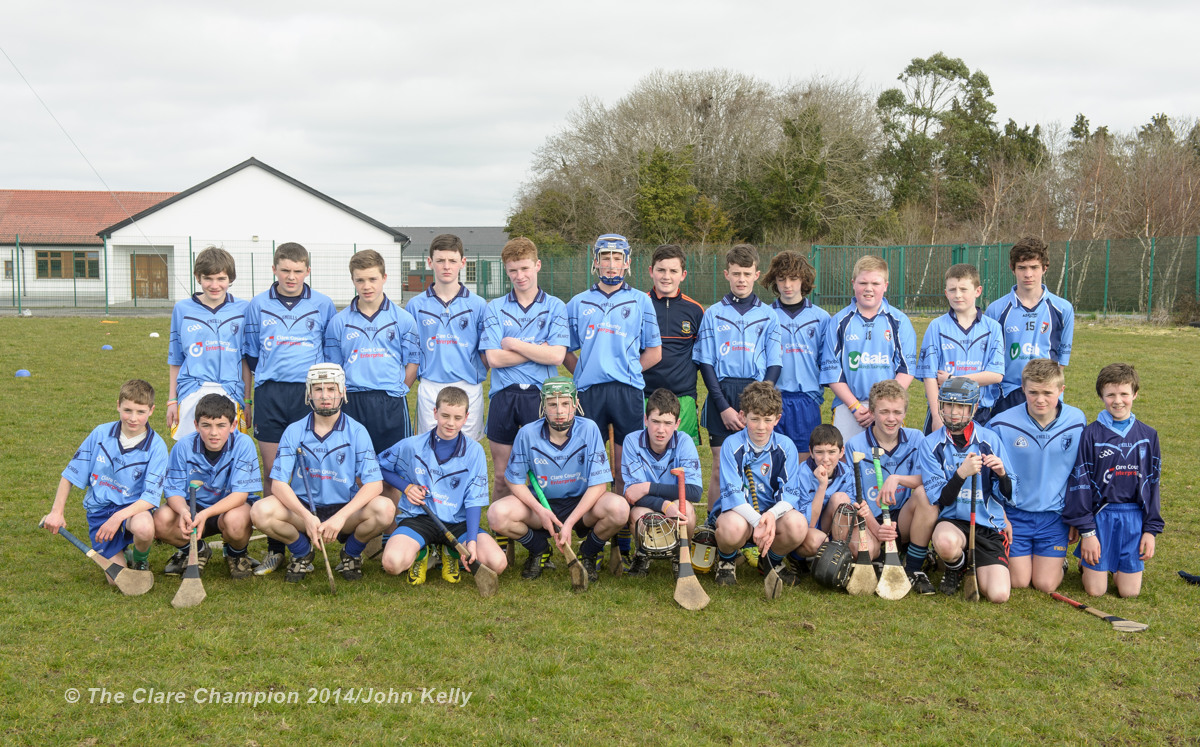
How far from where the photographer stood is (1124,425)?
4.37 metres

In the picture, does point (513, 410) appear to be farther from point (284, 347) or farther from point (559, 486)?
point (284, 347)

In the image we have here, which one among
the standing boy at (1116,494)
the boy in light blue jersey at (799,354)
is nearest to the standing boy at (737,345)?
the boy in light blue jersey at (799,354)

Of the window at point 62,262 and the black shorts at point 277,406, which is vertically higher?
the window at point 62,262

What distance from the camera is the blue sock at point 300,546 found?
456 centimetres

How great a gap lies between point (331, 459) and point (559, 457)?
119cm

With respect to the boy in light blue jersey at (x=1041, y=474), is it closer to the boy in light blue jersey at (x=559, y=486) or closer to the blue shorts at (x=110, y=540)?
the boy in light blue jersey at (x=559, y=486)

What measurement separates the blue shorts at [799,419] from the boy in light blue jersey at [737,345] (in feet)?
0.66

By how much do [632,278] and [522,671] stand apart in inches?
899

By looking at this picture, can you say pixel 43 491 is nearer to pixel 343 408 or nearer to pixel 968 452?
pixel 343 408

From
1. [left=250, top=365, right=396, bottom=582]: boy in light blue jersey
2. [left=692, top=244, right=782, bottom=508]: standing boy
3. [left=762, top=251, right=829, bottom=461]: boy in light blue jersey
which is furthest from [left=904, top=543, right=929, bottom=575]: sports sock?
[left=250, top=365, right=396, bottom=582]: boy in light blue jersey

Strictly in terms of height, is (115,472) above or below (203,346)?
below

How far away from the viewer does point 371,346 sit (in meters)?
4.97

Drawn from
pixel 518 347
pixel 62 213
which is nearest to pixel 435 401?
pixel 518 347

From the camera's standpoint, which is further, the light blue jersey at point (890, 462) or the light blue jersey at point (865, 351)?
the light blue jersey at point (865, 351)
